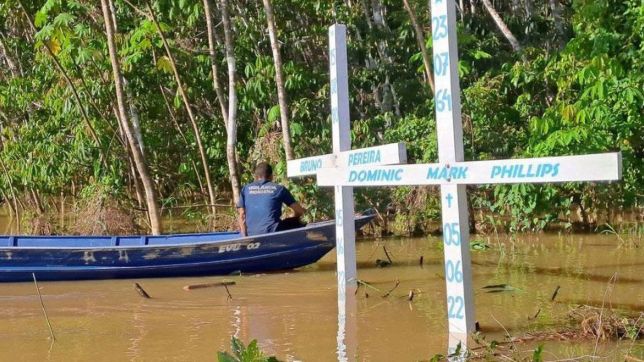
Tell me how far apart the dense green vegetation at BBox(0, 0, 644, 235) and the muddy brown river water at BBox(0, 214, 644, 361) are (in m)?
2.03

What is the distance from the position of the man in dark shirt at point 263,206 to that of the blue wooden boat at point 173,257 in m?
0.34

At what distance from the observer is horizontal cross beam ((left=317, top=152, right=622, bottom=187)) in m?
5.66

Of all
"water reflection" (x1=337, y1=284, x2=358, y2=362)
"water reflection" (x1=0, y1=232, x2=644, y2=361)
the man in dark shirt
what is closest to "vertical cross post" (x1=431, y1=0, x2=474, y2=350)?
"water reflection" (x1=0, y1=232, x2=644, y2=361)

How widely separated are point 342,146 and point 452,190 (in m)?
2.54

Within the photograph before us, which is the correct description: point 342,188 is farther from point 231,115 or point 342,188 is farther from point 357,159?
point 231,115

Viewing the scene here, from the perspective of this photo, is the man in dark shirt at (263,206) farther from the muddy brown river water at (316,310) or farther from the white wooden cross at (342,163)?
the white wooden cross at (342,163)

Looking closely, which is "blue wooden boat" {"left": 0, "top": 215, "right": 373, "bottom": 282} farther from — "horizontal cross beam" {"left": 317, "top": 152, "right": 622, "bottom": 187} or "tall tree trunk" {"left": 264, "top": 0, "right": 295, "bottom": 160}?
"horizontal cross beam" {"left": 317, "top": 152, "right": 622, "bottom": 187}

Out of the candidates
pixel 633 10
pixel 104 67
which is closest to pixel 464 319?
pixel 633 10

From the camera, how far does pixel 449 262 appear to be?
696cm

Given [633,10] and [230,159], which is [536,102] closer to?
[633,10]

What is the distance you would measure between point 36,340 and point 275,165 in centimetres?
800

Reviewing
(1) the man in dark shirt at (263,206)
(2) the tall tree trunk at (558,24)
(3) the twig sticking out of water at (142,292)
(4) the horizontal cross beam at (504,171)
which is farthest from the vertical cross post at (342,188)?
(2) the tall tree trunk at (558,24)

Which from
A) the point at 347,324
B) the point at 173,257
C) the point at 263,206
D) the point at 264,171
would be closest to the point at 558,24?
the point at 264,171

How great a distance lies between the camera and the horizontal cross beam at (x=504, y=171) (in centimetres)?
566
